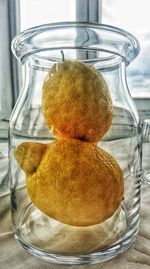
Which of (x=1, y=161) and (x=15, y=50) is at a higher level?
(x=15, y=50)

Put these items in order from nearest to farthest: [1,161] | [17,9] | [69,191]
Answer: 1. [69,191]
2. [1,161]
3. [17,9]

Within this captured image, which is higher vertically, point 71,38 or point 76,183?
point 71,38

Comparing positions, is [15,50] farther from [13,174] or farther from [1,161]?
[1,161]

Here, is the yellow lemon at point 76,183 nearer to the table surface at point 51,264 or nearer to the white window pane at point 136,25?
the table surface at point 51,264

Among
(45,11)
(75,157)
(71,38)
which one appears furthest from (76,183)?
(45,11)

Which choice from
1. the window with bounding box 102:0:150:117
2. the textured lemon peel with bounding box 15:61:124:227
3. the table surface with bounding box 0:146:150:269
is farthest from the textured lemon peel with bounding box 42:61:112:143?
the window with bounding box 102:0:150:117

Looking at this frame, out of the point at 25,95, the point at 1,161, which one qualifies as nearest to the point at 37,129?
the point at 25,95

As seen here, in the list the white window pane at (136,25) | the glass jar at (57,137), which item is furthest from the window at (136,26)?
the glass jar at (57,137)

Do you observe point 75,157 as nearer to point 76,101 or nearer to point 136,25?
point 76,101
